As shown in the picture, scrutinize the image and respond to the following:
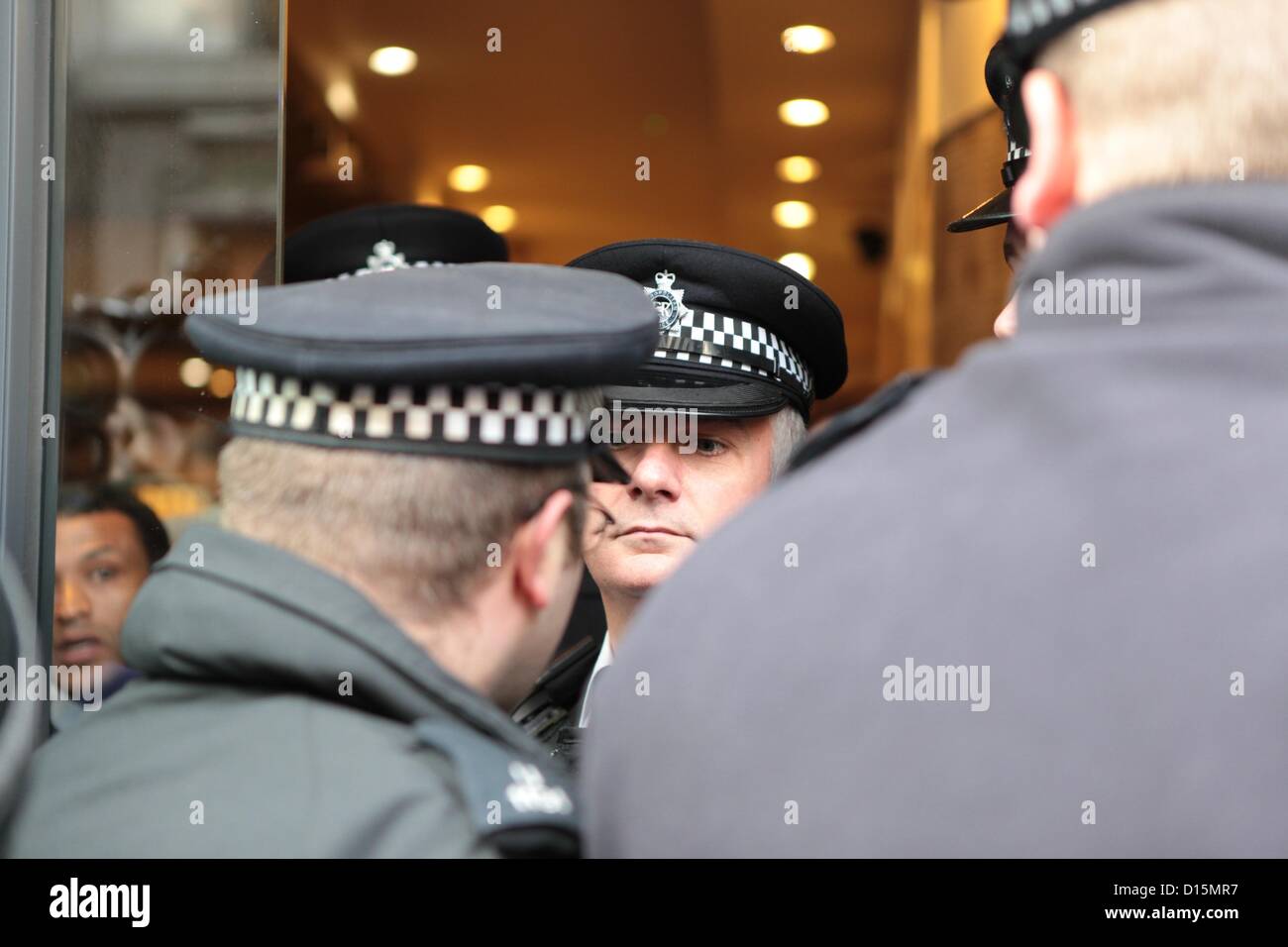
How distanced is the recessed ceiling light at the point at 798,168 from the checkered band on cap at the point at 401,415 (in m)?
5.22

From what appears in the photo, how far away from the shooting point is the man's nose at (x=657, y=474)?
87.4 inches

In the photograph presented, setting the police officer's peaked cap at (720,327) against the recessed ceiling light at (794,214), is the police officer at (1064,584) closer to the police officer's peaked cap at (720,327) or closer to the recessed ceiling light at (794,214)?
the police officer's peaked cap at (720,327)

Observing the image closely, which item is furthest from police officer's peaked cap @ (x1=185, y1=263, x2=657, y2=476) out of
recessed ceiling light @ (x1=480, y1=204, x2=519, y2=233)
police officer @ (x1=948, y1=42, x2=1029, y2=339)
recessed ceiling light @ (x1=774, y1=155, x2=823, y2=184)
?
recessed ceiling light @ (x1=774, y1=155, x2=823, y2=184)

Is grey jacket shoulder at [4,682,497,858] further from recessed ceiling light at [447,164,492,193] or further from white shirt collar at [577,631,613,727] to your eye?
recessed ceiling light at [447,164,492,193]

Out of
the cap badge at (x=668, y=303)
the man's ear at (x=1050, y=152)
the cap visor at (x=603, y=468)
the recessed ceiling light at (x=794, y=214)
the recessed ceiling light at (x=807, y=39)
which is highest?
the recessed ceiling light at (x=794, y=214)

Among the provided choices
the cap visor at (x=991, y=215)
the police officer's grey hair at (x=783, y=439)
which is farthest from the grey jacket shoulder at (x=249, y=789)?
the cap visor at (x=991, y=215)

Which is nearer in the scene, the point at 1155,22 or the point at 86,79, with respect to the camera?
the point at 1155,22

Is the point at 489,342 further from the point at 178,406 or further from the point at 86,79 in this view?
the point at 178,406

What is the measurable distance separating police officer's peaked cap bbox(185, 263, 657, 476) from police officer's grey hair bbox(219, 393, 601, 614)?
16mm

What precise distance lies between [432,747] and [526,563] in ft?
0.60

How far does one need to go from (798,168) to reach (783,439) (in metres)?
4.35

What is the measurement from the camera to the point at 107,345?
2051 millimetres

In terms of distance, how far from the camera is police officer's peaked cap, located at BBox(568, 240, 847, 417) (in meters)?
2.18
